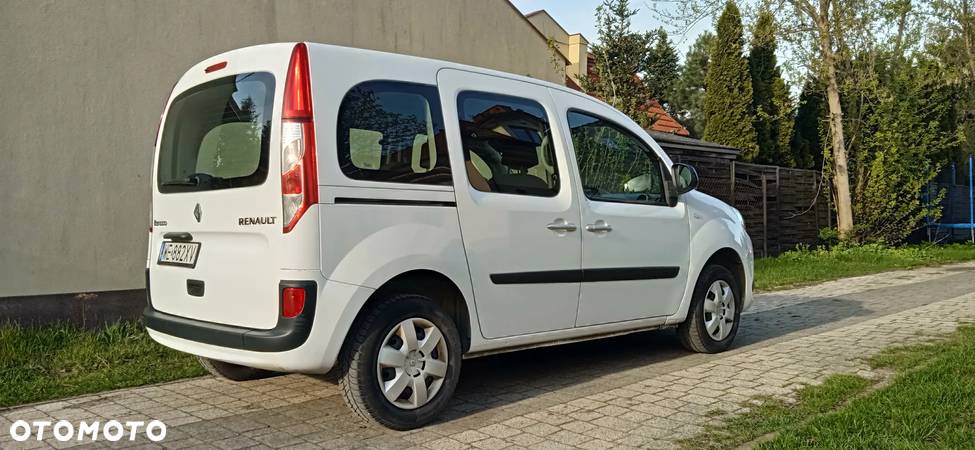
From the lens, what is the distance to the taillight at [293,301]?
3898mm

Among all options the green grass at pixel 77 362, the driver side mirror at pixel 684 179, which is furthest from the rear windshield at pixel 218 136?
the driver side mirror at pixel 684 179

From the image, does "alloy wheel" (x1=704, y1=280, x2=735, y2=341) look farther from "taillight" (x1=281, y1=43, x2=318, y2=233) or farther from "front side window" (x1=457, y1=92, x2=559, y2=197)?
"taillight" (x1=281, y1=43, x2=318, y2=233)

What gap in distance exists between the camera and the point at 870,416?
4.29 m

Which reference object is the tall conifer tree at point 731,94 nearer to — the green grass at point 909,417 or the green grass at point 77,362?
the green grass at point 909,417

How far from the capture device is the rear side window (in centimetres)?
417

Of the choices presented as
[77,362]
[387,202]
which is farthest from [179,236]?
[77,362]

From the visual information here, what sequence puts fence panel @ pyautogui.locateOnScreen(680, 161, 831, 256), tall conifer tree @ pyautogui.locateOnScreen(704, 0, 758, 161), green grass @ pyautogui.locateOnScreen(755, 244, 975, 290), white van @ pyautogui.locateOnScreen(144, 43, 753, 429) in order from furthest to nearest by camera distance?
tall conifer tree @ pyautogui.locateOnScreen(704, 0, 758, 161)
fence panel @ pyautogui.locateOnScreen(680, 161, 831, 256)
green grass @ pyautogui.locateOnScreen(755, 244, 975, 290)
white van @ pyautogui.locateOnScreen(144, 43, 753, 429)

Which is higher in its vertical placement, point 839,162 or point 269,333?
point 839,162

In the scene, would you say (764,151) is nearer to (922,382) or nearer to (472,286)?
(922,382)

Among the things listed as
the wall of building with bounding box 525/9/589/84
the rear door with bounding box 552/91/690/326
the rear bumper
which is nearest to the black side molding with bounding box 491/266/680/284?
the rear door with bounding box 552/91/690/326

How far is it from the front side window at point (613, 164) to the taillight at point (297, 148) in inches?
81.5

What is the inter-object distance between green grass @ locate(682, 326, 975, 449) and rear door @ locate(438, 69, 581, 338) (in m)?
1.32

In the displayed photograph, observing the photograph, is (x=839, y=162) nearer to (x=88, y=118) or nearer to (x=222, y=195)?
(x=88, y=118)

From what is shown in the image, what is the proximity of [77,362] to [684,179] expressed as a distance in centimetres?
471
